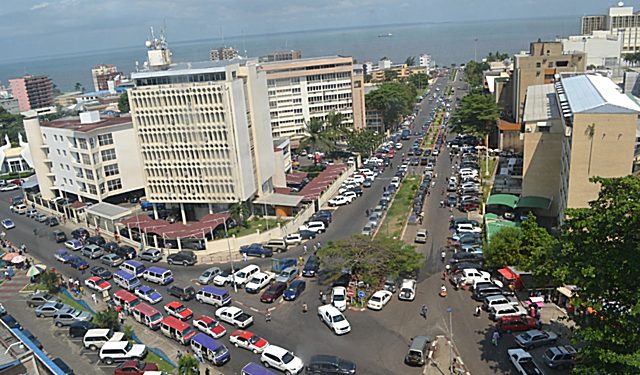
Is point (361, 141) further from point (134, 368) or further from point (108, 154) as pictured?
point (134, 368)

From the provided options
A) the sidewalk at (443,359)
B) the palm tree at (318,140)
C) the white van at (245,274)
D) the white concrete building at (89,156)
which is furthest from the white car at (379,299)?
the palm tree at (318,140)

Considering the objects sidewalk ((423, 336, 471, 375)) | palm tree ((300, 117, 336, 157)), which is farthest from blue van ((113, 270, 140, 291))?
palm tree ((300, 117, 336, 157))

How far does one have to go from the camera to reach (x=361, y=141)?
214ft

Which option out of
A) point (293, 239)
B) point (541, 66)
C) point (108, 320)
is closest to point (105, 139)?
point (293, 239)

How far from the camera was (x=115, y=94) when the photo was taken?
138 m

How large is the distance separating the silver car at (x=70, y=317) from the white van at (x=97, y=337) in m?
3.02

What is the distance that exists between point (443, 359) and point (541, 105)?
3285cm

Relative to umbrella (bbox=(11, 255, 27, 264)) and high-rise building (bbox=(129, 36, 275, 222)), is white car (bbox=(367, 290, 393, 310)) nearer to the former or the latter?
high-rise building (bbox=(129, 36, 275, 222))

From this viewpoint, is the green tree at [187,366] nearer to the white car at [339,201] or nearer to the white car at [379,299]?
the white car at [379,299]

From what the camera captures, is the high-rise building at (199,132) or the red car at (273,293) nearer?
the red car at (273,293)

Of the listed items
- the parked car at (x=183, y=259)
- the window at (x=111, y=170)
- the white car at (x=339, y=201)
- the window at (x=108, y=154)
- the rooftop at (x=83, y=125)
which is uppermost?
the rooftop at (x=83, y=125)

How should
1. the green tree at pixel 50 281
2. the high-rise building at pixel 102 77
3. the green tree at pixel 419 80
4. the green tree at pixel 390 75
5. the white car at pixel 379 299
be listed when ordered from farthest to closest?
1. the high-rise building at pixel 102 77
2. the green tree at pixel 390 75
3. the green tree at pixel 419 80
4. the green tree at pixel 50 281
5. the white car at pixel 379 299

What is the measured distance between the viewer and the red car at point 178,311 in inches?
1156

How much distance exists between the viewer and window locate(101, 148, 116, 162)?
165ft
